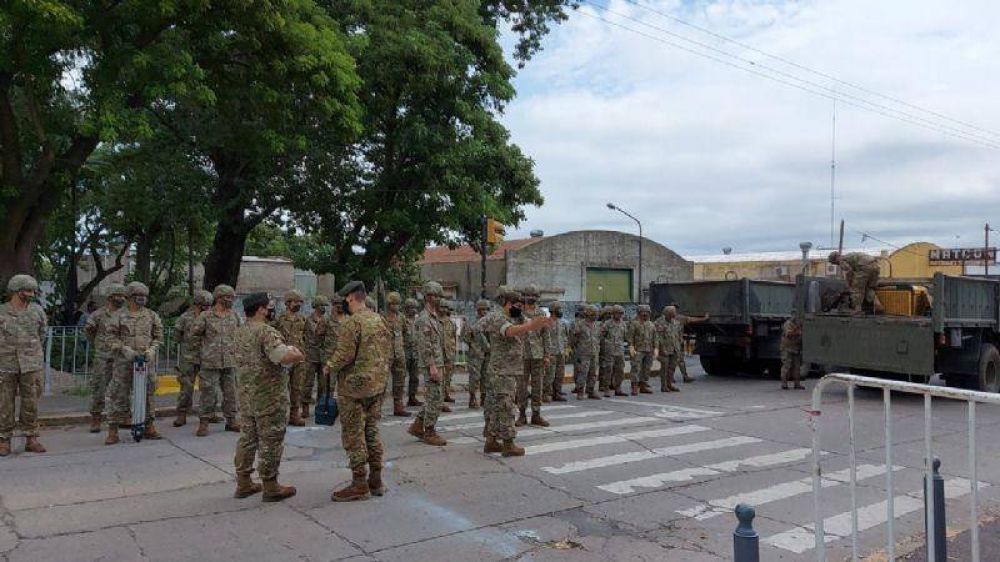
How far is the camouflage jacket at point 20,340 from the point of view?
7688mm

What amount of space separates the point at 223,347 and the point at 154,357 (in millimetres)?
802

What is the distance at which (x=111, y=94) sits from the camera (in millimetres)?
10258

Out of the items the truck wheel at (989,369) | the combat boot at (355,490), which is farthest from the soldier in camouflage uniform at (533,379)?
the truck wheel at (989,369)

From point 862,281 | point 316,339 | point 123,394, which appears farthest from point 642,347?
point 123,394

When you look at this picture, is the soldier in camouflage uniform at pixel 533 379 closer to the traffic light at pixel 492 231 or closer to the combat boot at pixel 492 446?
the combat boot at pixel 492 446

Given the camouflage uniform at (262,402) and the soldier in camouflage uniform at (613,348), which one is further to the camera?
the soldier in camouflage uniform at (613,348)

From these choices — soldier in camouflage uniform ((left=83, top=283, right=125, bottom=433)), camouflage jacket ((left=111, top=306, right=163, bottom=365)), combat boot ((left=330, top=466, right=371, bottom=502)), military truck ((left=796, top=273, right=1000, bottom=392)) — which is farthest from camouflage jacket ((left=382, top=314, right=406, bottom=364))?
military truck ((left=796, top=273, right=1000, bottom=392))

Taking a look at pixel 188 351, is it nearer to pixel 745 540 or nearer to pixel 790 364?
pixel 745 540

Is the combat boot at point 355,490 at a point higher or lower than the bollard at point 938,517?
lower

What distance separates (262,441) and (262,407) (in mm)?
278

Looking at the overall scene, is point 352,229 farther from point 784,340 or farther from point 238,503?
point 238,503

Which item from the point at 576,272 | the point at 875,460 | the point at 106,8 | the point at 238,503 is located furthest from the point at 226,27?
the point at 576,272

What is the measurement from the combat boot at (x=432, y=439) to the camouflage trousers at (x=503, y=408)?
768 millimetres

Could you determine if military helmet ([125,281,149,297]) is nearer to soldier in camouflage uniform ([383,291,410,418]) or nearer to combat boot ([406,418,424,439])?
soldier in camouflage uniform ([383,291,410,418])
